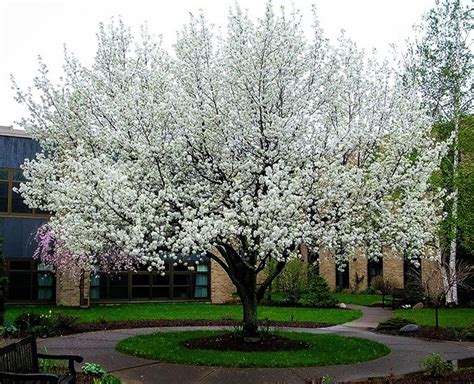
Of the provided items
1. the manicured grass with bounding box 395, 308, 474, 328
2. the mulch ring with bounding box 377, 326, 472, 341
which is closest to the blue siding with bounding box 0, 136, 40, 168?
the mulch ring with bounding box 377, 326, 472, 341

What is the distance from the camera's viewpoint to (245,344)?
12.5m

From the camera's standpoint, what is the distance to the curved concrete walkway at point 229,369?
9.44 meters

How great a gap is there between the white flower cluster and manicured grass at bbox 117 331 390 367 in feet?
6.31

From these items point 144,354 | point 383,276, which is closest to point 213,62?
point 144,354

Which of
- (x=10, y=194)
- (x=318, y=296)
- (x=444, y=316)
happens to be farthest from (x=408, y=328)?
(x=10, y=194)

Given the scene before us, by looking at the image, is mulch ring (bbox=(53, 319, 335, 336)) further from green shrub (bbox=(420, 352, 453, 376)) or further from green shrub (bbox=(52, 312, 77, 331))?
green shrub (bbox=(420, 352, 453, 376))

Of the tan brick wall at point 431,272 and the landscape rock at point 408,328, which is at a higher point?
the tan brick wall at point 431,272

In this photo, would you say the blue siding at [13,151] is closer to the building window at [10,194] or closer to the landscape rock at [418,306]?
the building window at [10,194]

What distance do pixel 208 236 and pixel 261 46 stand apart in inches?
163

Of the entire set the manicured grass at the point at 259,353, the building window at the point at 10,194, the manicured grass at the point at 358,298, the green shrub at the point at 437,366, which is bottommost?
the manicured grass at the point at 358,298

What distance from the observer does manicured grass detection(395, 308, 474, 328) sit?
62.2 feet

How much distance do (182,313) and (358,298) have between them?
12.3m

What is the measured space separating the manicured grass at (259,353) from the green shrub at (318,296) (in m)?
11.6

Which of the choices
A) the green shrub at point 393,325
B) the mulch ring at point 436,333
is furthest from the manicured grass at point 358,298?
the mulch ring at point 436,333
